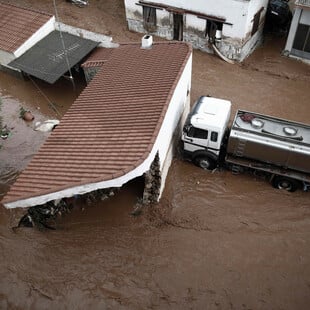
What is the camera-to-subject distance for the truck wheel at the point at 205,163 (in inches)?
581

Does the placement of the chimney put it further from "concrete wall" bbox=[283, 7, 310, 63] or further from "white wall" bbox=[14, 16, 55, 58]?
"concrete wall" bbox=[283, 7, 310, 63]

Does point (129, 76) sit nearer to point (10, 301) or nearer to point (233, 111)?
point (233, 111)

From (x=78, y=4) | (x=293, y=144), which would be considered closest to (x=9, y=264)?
(x=293, y=144)

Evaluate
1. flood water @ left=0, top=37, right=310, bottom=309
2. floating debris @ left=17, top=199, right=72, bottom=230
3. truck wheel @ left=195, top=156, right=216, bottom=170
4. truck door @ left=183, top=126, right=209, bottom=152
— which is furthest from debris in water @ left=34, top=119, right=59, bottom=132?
truck wheel @ left=195, top=156, right=216, bottom=170

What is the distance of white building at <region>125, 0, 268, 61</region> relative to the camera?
19.3 meters

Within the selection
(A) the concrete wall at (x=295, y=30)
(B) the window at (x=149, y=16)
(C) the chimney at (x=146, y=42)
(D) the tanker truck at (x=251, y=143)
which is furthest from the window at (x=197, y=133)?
(B) the window at (x=149, y=16)

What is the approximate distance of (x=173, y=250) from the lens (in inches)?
498

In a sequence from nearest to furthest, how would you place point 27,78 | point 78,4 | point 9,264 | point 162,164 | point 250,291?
point 250,291, point 9,264, point 162,164, point 27,78, point 78,4

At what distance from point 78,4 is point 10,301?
2269cm

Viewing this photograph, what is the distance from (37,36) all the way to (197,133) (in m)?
12.6

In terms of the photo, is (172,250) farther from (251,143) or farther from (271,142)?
(271,142)

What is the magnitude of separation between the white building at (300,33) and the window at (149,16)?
8787 millimetres

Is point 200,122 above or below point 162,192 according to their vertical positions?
above

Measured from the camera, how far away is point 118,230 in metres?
13.3
